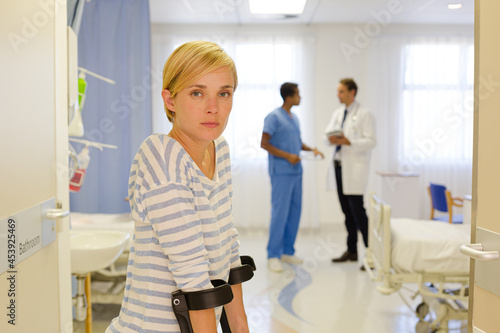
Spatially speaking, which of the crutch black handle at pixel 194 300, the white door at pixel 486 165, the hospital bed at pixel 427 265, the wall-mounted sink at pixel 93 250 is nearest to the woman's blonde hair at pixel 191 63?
the crutch black handle at pixel 194 300

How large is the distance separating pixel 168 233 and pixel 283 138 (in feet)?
10.7

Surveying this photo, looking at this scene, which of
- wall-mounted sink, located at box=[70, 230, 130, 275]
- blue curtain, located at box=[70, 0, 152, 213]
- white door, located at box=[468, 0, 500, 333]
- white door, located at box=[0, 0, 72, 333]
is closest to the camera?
white door, located at box=[468, 0, 500, 333]

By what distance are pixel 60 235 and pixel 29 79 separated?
53cm

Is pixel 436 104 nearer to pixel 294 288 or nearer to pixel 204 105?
pixel 294 288

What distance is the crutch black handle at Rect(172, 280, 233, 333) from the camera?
0.87 meters

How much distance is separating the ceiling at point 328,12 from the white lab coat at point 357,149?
4.32 ft

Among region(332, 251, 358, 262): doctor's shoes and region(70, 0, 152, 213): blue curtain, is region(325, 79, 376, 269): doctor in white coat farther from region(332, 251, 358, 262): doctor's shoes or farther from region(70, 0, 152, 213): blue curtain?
region(70, 0, 152, 213): blue curtain

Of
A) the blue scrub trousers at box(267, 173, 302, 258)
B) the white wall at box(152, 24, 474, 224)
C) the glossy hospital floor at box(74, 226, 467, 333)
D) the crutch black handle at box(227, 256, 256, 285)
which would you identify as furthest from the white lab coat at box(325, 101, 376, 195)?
the crutch black handle at box(227, 256, 256, 285)

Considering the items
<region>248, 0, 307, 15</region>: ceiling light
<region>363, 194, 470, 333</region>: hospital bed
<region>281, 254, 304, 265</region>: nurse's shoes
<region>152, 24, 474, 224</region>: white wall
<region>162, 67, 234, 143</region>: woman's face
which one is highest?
<region>248, 0, 307, 15</region>: ceiling light

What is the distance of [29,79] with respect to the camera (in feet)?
A: 4.20

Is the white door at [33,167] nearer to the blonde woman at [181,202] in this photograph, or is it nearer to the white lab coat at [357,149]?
the blonde woman at [181,202]

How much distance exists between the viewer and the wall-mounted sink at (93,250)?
215 centimetres

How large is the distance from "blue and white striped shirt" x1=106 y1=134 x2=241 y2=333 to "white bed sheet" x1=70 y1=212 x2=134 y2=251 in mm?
1901

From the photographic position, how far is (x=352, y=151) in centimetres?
408
